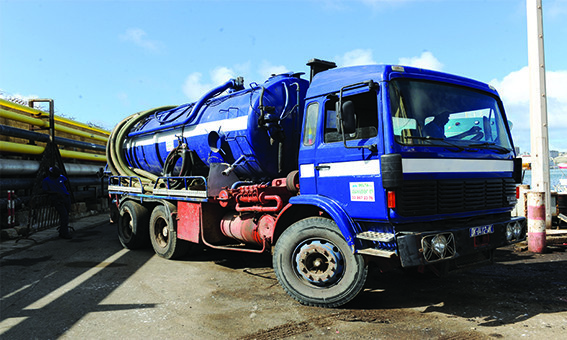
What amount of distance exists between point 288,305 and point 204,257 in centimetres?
346

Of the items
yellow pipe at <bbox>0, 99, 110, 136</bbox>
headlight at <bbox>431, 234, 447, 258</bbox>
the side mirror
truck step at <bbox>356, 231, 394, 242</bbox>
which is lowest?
headlight at <bbox>431, 234, 447, 258</bbox>

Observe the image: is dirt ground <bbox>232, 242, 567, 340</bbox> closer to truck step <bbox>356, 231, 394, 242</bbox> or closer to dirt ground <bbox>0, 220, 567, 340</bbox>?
dirt ground <bbox>0, 220, 567, 340</bbox>

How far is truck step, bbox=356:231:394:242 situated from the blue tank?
225 centimetres

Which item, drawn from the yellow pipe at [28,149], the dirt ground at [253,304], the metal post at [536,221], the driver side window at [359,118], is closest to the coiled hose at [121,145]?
the yellow pipe at [28,149]

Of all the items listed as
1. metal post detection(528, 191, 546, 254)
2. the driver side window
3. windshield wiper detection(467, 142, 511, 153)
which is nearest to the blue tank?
the driver side window

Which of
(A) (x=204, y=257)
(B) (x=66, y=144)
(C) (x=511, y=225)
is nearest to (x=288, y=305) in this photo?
(C) (x=511, y=225)

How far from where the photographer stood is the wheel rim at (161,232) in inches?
319

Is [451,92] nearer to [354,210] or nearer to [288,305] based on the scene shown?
[354,210]

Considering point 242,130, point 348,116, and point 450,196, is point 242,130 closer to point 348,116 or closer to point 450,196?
point 348,116

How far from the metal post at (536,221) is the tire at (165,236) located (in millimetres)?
6390

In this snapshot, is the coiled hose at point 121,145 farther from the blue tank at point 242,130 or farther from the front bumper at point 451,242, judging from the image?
the front bumper at point 451,242

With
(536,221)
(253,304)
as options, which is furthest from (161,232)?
(536,221)

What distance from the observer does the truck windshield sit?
446 cm

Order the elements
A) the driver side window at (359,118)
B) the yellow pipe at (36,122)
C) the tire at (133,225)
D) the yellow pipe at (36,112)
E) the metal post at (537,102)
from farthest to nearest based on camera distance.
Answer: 1. the yellow pipe at (36,112)
2. the yellow pipe at (36,122)
3. the tire at (133,225)
4. the metal post at (537,102)
5. the driver side window at (359,118)
